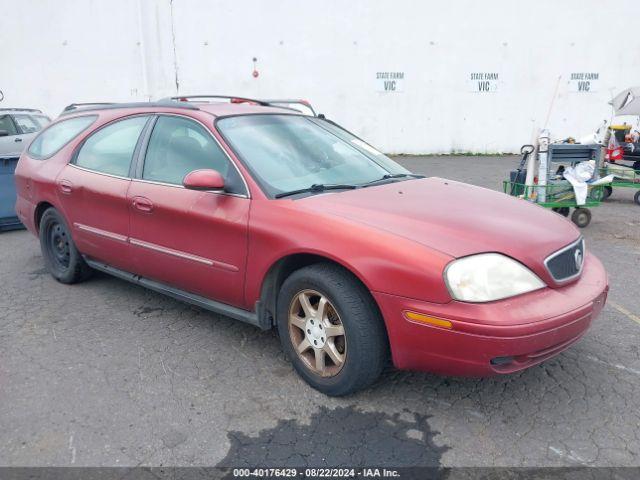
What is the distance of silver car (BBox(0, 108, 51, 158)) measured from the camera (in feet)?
25.5

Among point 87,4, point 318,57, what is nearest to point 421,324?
point 318,57

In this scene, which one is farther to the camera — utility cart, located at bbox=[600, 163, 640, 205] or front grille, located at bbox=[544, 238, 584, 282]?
utility cart, located at bbox=[600, 163, 640, 205]

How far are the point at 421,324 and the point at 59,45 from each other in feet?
53.6

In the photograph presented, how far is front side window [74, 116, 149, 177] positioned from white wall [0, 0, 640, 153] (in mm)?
12132

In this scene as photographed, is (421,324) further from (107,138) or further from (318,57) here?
(318,57)

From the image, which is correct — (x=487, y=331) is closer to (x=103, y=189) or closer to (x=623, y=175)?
(x=103, y=189)

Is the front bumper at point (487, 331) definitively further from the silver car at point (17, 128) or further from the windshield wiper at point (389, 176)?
the silver car at point (17, 128)

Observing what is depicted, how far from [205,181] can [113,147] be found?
1.53 meters

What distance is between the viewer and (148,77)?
51.7ft

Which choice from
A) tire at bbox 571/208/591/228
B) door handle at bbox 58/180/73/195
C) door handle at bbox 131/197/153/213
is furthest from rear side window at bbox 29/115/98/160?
tire at bbox 571/208/591/228

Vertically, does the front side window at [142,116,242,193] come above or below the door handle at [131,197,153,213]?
above

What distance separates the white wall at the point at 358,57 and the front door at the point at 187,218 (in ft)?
42.4

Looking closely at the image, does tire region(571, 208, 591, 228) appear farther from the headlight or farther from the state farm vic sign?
the state farm vic sign

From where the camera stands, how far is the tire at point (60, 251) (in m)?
4.74
